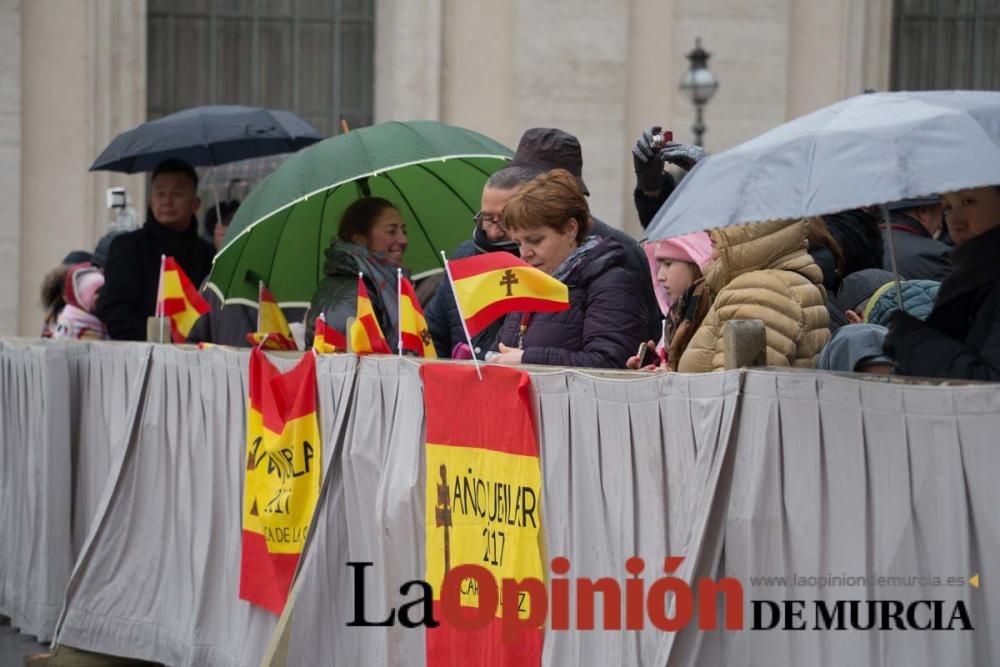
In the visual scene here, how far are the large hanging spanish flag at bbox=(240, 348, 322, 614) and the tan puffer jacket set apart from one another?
6.72 ft

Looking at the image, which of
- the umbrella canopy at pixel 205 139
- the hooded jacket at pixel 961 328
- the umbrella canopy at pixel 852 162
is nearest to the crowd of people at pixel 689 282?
the hooded jacket at pixel 961 328

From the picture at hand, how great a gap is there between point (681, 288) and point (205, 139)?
6785 millimetres

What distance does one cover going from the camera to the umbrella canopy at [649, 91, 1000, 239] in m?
4.79

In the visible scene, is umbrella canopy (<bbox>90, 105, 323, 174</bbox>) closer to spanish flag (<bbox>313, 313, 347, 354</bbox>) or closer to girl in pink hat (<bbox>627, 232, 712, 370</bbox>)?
spanish flag (<bbox>313, 313, 347, 354</bbox>)

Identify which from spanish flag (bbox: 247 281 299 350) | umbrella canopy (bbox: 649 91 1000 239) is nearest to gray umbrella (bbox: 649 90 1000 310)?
umbrella canopy (bbox: 649 91 1000 239)

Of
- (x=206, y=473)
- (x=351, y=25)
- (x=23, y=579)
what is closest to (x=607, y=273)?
(x=206, y=473)

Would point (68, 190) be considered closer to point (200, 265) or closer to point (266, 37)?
point (266, 37)

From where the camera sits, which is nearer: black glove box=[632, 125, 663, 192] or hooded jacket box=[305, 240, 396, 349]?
black glove box=[632, 125, 663, 192]

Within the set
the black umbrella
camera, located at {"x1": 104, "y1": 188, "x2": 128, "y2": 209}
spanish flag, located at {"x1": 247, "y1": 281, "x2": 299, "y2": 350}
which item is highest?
the black umbrella

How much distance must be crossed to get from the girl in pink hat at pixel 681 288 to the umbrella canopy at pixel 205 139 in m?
6.51

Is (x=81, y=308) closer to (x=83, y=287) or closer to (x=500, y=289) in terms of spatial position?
(x=83, y=287)

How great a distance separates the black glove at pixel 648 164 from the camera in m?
7.98

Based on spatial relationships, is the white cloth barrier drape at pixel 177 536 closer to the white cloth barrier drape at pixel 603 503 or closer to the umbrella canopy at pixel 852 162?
the white cloth barrier drape at pixel 603 503

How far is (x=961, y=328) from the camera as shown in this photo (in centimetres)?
547
